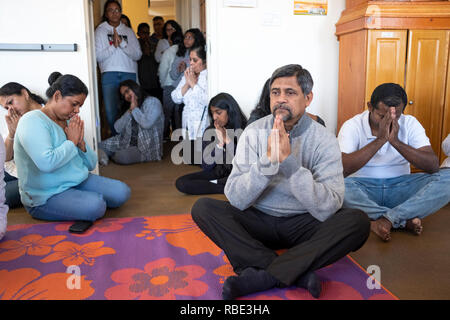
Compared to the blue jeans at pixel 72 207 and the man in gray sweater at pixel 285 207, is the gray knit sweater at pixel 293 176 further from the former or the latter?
the blue jeans at pixel 72 207

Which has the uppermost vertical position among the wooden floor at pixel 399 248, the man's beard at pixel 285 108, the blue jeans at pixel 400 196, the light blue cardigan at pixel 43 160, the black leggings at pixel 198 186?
the man's beard at pixel 285 108

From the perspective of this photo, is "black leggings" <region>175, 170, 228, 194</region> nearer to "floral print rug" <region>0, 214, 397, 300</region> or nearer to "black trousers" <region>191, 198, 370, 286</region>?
"floral print rug" <region>0, 214, 397, 300</region>

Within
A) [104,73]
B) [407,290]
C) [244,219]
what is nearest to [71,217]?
[244,219]

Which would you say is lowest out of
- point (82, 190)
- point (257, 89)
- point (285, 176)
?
point (82, 190)

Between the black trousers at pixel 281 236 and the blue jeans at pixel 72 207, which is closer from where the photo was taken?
the black trousers at pixel 281 236

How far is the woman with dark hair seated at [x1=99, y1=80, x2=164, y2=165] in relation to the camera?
174 inches

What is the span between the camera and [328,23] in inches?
151

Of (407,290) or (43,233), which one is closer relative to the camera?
(407,290)

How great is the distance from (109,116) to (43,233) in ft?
8.13

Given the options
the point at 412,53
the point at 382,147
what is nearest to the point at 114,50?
the point at 412,53

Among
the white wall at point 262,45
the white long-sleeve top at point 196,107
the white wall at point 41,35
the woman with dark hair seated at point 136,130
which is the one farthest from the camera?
the woman with dark hair seated at point 136,130

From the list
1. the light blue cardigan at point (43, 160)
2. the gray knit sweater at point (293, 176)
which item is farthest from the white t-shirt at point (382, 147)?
the light blue cardigan at point (43, 160)

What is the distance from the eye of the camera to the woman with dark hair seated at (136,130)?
442 cm
